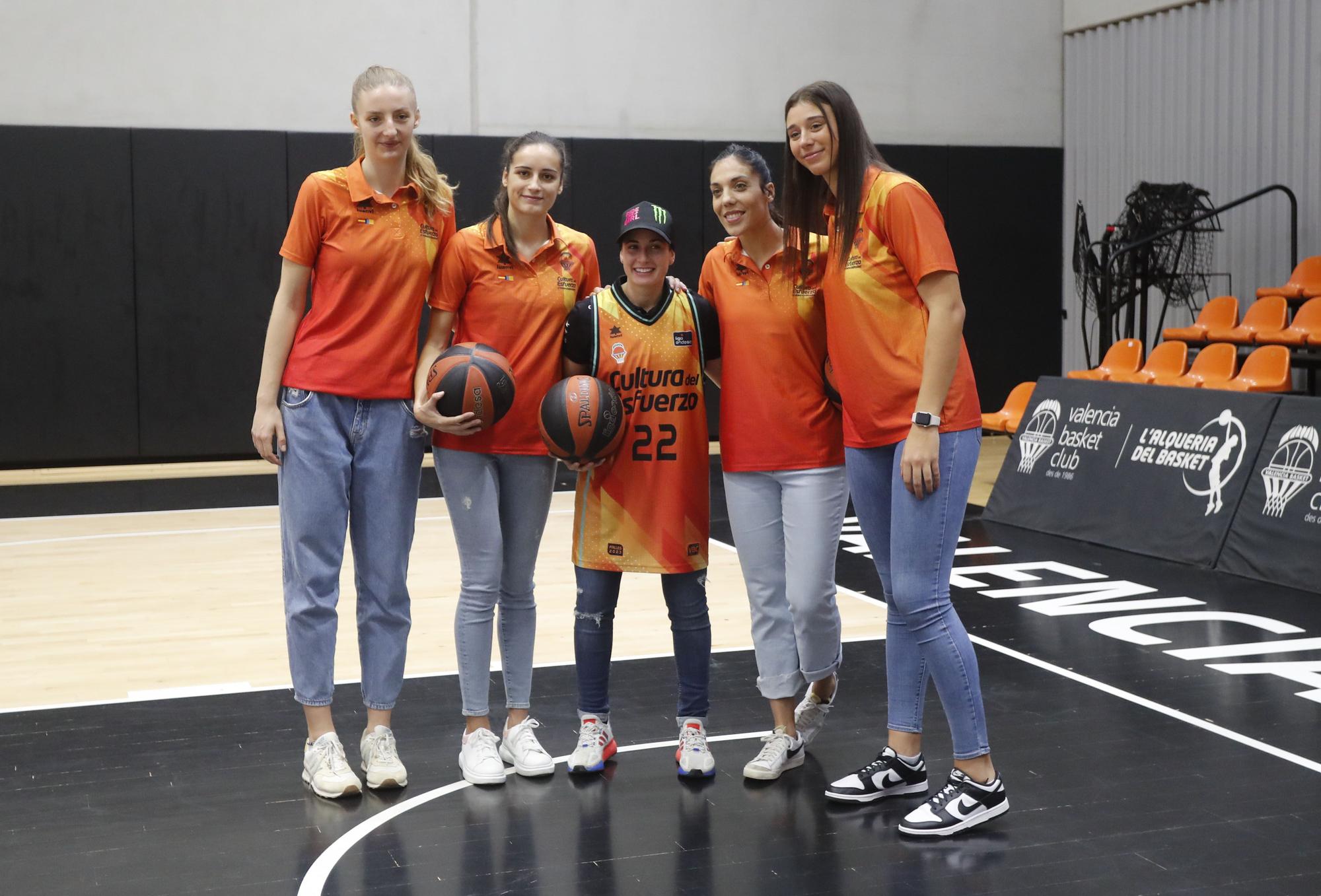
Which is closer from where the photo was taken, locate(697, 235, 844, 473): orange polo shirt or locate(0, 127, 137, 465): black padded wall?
locate(697, 235, 844, 473): orange polo shirt

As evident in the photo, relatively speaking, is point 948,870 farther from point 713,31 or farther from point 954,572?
point 713,31

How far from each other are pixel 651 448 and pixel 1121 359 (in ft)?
21.7

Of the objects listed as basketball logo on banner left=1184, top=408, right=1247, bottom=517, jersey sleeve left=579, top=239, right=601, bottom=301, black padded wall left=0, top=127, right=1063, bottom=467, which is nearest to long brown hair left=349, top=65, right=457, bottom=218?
jersey sleeve left=579, top=239, right=601, bottom=301

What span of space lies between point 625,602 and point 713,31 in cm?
707

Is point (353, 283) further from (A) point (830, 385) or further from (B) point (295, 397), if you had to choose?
(A) point (830, 385)

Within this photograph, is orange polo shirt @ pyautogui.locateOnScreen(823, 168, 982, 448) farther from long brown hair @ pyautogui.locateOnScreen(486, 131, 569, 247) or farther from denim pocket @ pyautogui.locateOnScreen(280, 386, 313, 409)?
denim pocket @ pyautogui.locateOnScreen(280, 386, 313, 409)

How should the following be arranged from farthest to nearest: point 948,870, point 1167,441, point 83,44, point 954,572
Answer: point 83,44 < point 1167,441 < point 954,572 < point 948,870

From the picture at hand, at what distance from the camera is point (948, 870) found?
9.25 ft

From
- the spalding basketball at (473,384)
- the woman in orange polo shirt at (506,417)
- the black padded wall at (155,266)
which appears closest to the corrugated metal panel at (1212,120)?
the black padded wall at (155,266)

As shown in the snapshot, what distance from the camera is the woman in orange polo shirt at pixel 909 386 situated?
286 cm

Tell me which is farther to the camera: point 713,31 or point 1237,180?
point 713,31

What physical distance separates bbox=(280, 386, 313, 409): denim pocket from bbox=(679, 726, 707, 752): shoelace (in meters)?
1.22

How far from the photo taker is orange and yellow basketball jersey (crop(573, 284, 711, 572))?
10.9ft

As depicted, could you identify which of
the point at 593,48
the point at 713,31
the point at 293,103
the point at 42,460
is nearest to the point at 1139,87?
the point at 713,31
